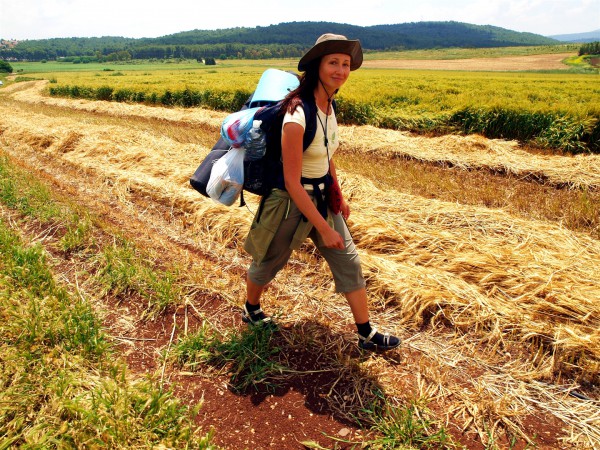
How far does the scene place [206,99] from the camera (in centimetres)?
1875

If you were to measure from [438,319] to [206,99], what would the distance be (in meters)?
17.9

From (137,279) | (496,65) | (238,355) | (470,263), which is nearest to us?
(238,355)

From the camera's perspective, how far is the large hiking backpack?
2.20 m

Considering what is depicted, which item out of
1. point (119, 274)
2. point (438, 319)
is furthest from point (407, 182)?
point (119, 274)

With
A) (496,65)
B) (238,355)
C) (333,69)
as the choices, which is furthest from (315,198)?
(496,65)

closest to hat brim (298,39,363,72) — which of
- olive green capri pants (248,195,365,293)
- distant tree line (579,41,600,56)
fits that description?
olive green capri pants (248,195,365,293)

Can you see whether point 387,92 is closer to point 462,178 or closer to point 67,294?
point 462,178

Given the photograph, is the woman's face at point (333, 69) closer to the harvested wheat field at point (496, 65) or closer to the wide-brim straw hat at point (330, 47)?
the wide-brim straw hat at point (330, 47)

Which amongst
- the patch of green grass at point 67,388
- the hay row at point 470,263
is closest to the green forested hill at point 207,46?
the hay row at point 470,263

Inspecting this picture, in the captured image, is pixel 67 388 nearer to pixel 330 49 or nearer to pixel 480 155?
pixel 330 49

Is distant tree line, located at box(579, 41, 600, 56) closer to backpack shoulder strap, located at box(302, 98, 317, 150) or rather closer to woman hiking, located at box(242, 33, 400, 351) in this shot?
woman hiking, located at box(242, 33, 400, 351)

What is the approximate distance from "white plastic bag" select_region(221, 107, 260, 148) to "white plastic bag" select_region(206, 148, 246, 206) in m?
0.06

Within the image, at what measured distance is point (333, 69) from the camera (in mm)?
2154

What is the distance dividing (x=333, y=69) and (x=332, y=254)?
3.64 feet
